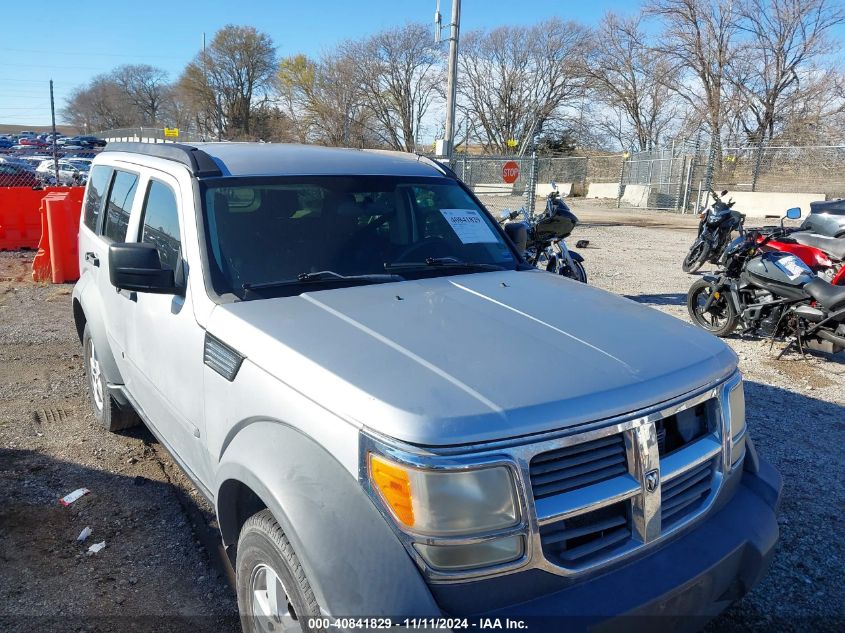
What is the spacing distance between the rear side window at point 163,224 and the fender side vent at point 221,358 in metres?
0.63

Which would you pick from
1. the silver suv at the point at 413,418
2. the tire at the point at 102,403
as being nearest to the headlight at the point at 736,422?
the silver suv at the point at 413,418

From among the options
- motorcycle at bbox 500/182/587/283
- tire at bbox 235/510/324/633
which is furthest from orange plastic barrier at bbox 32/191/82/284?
tire at bbox 235/510/324/633

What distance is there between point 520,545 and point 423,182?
97.6 inches

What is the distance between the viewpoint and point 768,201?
22422 mm

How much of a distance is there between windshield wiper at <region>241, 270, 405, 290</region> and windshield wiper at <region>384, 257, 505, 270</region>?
112mm

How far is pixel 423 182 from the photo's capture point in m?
3.80

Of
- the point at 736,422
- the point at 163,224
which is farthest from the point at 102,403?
the point at 736,422

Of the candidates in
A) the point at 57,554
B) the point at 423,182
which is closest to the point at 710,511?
the point at 423,182

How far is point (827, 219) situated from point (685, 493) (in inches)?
387

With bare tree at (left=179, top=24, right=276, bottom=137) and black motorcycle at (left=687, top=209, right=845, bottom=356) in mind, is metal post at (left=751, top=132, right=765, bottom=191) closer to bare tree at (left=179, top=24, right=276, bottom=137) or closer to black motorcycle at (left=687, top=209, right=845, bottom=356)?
black motorcycle at (left=687, top=209, right=845, bottom=356)

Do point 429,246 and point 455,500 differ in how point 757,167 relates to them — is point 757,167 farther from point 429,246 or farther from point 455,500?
point 455,500

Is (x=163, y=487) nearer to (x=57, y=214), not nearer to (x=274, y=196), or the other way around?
(x=274, y=196)

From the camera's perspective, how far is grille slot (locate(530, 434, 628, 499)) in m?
1.84

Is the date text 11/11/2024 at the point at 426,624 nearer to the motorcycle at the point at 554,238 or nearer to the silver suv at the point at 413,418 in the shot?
the silver suv at the point at 413,418
